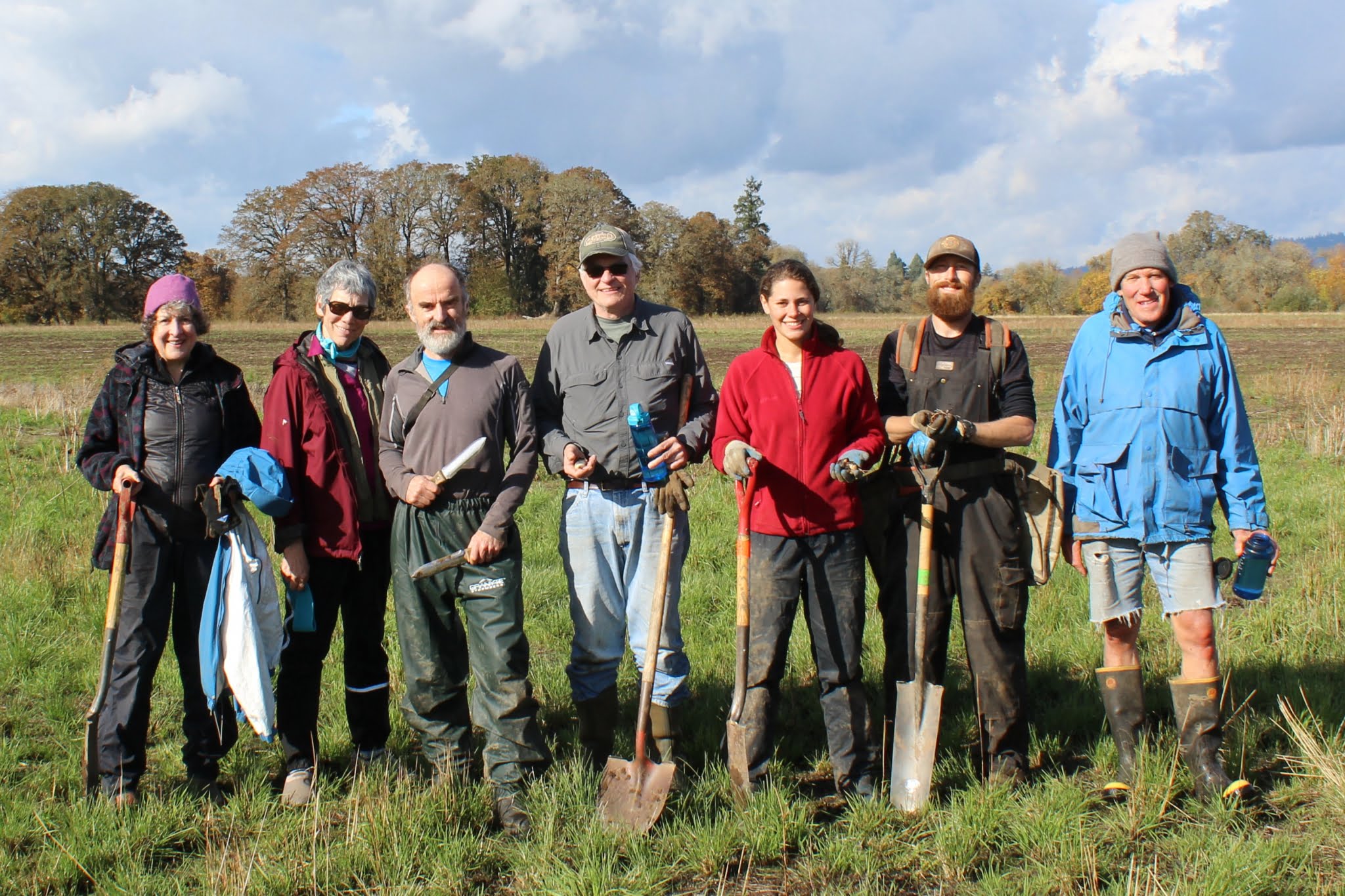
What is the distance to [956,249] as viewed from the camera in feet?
13.3

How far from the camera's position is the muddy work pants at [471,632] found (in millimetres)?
3951

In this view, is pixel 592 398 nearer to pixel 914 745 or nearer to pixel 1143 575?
pixel 914 745

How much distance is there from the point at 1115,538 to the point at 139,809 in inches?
162

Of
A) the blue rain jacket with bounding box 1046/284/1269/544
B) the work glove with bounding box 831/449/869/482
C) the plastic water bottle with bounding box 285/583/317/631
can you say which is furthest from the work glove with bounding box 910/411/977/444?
the plastic water bottle with bounding box 285/583/317/631

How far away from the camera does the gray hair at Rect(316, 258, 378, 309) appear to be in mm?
4117

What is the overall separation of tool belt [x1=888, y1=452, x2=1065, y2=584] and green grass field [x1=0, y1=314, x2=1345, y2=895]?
3.04 ft

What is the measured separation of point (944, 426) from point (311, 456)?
259cm

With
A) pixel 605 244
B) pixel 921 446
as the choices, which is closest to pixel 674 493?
pixel 921 446

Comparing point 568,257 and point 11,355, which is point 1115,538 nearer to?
point 11,355

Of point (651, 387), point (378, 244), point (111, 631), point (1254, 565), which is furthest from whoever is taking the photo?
point (378, 244)

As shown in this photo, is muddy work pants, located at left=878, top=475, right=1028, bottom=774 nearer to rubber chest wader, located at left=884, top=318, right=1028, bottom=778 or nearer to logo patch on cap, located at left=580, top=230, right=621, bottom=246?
rubber chest wader, located at left=884, top=318, right=1028, bottom=778

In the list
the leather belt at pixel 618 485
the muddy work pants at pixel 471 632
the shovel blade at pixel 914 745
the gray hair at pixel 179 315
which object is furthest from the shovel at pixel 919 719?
the gray hair at pixel 179 315

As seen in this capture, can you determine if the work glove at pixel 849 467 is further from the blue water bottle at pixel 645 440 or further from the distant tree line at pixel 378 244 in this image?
the distant tree line at pixel 378 244

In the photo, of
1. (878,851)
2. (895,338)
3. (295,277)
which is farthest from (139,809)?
(295,277)
